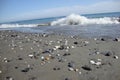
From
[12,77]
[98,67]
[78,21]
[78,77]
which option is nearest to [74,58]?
[98,67]

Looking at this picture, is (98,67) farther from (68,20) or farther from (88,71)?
(68,20)

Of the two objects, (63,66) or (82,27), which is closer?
(63,66)

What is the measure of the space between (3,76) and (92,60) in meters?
2.67

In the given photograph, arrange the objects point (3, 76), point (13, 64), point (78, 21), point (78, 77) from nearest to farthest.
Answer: point (78, 77) < point (3, 76) < point (13, 64) < point (78, 21)

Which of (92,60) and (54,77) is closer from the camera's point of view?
(54,77)

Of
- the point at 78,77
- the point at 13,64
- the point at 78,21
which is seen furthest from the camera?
the point at 78,21

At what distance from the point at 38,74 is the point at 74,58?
165cm

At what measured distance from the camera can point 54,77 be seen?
4.60 meters

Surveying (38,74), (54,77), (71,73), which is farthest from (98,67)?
(38,74)

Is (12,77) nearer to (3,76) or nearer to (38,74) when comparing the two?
(3,76)

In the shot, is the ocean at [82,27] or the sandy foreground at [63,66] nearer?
the sandy foreground at [63,66]

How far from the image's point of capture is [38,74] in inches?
191

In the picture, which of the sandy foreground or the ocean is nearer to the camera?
the sandy foreground

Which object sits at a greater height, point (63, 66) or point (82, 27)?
point (63, 66)
